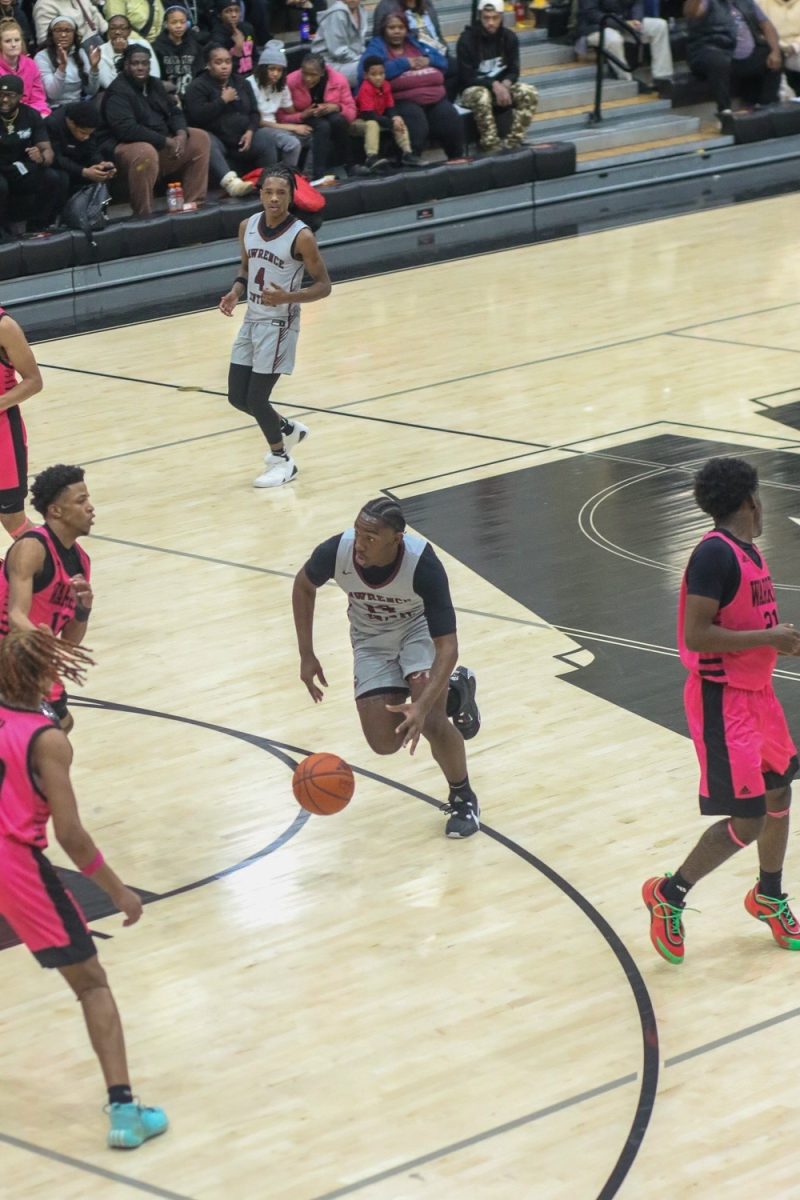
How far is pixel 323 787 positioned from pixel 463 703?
79 cm

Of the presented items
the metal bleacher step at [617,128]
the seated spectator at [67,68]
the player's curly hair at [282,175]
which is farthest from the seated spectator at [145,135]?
the player's curly hair at [282,175]

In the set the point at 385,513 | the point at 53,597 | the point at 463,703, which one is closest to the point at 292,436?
the point at 463,703

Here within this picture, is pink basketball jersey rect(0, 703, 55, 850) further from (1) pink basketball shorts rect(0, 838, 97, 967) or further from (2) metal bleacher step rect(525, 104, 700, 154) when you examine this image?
(2) metal bleacher step rect(525, 104, 700, 154)

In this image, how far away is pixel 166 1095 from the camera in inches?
197

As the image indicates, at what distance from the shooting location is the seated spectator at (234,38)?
18609 mm

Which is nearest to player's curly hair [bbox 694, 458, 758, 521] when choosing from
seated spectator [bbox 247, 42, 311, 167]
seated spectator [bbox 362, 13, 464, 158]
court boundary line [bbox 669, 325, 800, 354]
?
court boundary line [bbox 669, 325, 800, 354]

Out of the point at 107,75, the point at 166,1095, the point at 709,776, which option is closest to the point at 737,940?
the point at 709,776

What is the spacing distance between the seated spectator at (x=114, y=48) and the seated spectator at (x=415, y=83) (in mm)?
2853

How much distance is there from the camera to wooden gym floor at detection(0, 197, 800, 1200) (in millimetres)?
4738

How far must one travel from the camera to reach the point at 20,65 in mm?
16922

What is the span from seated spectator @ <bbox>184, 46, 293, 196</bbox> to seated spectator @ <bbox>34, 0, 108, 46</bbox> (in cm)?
113

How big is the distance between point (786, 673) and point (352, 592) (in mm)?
2443

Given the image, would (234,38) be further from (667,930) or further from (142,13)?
(667,930)

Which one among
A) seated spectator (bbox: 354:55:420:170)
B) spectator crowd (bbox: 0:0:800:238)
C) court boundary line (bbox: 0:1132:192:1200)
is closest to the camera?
court boundary line (bbox: 0:1132:192:1200)
